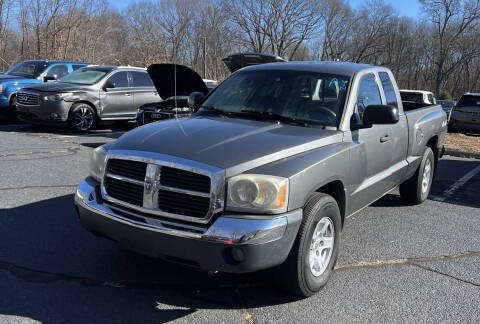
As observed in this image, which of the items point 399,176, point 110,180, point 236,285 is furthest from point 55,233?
point 399,176

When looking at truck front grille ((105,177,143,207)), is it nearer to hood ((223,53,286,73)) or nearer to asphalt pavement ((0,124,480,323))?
asphalt pavement ((0,124,480,323))

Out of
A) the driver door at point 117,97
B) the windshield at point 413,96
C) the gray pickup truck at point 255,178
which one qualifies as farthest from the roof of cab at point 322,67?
the windshield at point 413,96

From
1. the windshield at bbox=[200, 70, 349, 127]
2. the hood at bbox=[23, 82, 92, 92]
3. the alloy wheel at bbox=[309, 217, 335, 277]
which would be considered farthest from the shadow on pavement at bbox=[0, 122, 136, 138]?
the alloy wheel at bbox=[309, 217, 335, 277]

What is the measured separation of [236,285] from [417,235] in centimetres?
249

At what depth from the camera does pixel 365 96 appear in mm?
4684

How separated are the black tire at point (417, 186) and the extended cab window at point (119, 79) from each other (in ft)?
27.2

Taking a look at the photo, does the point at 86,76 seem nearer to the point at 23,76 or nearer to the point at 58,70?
the point at 58,70

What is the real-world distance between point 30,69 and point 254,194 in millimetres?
13010

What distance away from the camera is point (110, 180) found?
137 inches

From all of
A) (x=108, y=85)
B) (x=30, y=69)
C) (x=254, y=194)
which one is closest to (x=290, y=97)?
(x=254, y=194)

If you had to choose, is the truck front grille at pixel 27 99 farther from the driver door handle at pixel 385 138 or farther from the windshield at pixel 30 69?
the driver door handle at pixel 385 138

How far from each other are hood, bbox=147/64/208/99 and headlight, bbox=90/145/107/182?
504 cm

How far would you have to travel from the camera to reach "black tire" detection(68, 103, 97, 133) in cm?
1101

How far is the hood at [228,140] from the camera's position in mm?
3162
